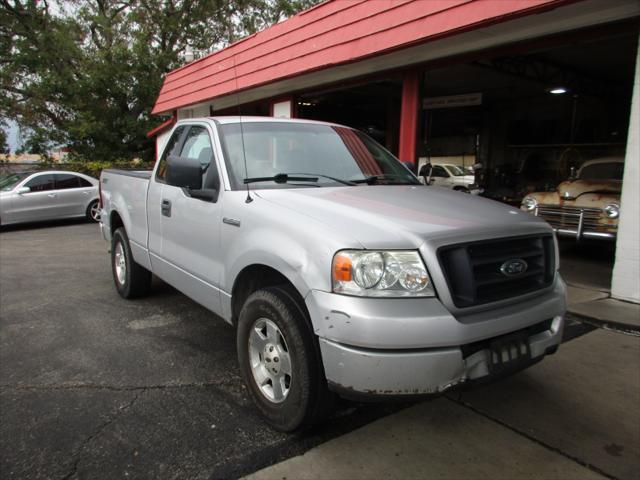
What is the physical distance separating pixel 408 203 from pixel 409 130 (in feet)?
16.3

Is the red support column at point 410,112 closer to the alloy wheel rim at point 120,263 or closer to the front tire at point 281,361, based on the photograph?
the alloy wheel rim at point 120,263

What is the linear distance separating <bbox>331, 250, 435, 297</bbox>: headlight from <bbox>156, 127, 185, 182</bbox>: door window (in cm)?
272

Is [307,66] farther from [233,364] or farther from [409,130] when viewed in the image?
[233,364]

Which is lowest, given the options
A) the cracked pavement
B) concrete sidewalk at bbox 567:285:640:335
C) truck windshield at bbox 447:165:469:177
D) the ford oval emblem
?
the cracked pavement

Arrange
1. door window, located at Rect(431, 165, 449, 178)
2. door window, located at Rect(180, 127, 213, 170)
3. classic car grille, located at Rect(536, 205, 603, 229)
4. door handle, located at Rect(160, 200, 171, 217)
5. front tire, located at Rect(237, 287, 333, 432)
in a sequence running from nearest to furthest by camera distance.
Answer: front tire, located at Rect(237, 287, 333, 432) → door window, located at Rect(180, 127, 213, 170) → door handle, located at Rect(160, 200, 171, 217) → classic car grille, located at Rect(536, 205, 603, 229) → door window, located at Rect(431, 165, 449, 178)

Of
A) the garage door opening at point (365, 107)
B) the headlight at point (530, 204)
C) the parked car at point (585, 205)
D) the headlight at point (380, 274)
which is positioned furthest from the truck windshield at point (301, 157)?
the garage door opening at point (365, 107)

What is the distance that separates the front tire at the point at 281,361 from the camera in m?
2.49

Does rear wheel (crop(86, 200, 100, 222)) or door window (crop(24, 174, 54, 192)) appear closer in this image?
door window (crop(24, 174, 54, 192))

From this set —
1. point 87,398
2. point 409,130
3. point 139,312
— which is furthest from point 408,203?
point 409,130

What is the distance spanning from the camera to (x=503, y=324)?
246 centimetres


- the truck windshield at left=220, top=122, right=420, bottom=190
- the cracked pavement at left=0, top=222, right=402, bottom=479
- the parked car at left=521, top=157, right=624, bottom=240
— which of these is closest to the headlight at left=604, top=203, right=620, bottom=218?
the parked car at left=521, top=157, right=624, bottom=240

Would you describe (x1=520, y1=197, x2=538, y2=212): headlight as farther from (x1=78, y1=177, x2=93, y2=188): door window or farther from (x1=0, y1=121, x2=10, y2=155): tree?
(x1=0, y1=121, x2=10, y2=155): tree

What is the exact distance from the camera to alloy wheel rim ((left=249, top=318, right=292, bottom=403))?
8.88 ft

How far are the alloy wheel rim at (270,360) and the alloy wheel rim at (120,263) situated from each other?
2.99 m
